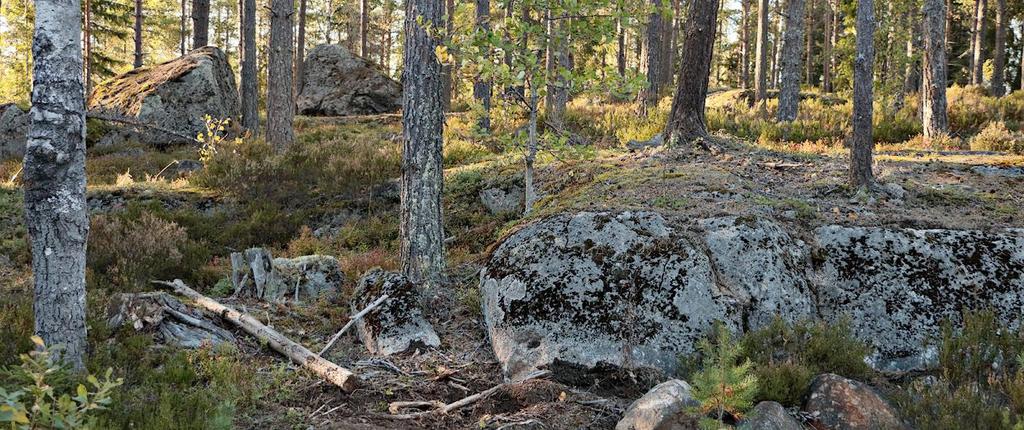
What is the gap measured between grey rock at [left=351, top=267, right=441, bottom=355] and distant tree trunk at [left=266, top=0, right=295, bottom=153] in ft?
28.0

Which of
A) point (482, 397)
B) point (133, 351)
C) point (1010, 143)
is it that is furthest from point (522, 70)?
point (1010, 143)

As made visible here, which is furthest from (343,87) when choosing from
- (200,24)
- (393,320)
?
(393,320)

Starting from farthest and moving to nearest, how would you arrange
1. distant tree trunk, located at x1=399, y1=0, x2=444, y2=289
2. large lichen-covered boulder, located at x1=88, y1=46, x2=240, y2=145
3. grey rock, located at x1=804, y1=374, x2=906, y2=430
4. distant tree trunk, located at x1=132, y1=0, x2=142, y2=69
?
distant tree trunk, located at x1=132, y1=0, x2=142, y2=69, large lichen-covered boulder, located at x1=88, y1=46, x2=240, y2=145, distant tree trunk, located at x1=399, y1=0, x2=444, y2=289, grey rock, located at x1=804, y1=374, x2=906, y2=430

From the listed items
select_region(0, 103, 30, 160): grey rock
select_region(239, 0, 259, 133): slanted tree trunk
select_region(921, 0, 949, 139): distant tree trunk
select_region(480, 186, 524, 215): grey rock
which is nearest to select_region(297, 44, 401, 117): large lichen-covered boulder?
select_region(239, 0, 259, 133): slanted tree trunk

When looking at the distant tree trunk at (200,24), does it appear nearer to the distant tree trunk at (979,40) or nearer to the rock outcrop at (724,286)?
the rock outcrop at (724,286)

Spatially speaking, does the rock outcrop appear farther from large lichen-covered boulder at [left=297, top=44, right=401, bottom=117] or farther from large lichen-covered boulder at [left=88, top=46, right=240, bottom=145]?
large lichen-covered boulder at [left=297, top=44, right=401, bottom=117]

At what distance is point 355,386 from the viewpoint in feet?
15.8

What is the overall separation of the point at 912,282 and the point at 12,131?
18497 millimetres

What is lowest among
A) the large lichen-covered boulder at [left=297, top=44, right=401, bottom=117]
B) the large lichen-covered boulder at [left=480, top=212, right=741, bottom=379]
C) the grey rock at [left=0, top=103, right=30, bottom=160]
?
the large lichen-covered boulder at [left=480, top=212, right=741, bottom=379]

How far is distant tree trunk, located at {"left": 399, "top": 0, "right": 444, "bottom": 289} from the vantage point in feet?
20.7

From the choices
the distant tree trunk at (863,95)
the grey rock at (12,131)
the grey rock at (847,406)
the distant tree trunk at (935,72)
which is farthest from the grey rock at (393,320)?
Result: the grey rock at (12,131)

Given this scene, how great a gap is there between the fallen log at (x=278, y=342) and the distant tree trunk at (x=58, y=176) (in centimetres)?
154

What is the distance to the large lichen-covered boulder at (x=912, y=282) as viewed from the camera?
5.05 m

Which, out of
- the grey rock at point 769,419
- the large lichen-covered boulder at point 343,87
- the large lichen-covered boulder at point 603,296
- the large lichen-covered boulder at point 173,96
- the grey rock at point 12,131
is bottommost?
the grey rock at point 769,419
